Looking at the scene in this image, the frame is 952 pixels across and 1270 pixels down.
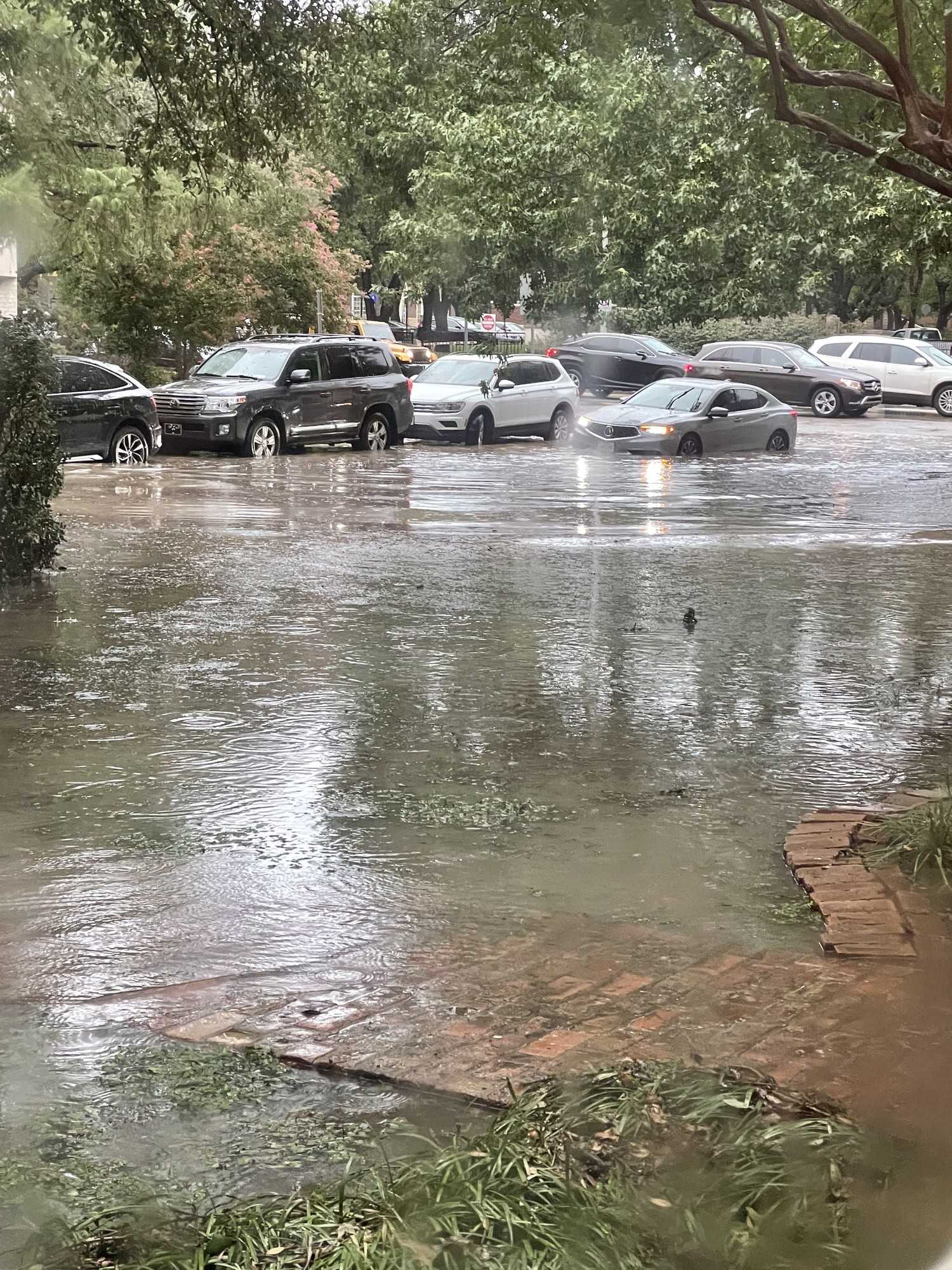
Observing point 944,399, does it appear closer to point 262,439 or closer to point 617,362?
point 617,362

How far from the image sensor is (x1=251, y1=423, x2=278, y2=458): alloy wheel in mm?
24344

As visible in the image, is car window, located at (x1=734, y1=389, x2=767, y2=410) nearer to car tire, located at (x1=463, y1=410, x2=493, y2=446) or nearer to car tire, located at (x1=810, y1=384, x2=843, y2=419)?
car tire, located at (x1=463, y1=410, x2=493, y2=446)

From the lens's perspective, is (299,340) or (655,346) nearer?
(299,340)

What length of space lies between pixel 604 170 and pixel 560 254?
11.5 ft

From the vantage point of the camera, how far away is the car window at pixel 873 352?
1563 inches

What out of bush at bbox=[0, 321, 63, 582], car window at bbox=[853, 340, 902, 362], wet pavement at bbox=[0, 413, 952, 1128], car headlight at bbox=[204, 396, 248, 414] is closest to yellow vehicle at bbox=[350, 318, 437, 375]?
car window at bbox=[853, 340, 902, 362]

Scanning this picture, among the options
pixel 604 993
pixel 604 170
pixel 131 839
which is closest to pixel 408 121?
pixel 604 170

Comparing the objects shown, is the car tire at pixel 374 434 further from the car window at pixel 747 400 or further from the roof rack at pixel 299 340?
the car window at pixel 747 400

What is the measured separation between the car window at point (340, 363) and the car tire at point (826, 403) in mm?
16045

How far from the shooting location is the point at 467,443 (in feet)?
92.3

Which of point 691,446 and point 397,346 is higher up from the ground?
point 397,346

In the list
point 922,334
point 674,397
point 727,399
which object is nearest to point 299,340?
point 674,397

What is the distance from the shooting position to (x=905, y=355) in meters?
39.5

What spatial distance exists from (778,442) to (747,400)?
1.03 metres
